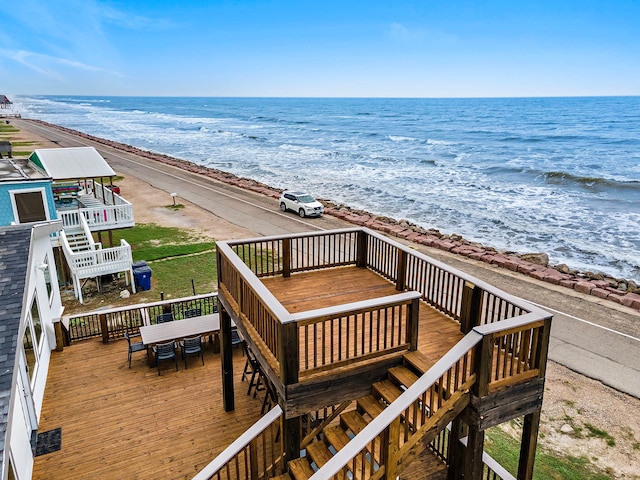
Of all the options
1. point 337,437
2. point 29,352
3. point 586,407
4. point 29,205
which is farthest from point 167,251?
point 586,407

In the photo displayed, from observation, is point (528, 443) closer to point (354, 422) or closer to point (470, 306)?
point (470, 306)

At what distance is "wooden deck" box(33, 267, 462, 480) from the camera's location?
7336 millimetres

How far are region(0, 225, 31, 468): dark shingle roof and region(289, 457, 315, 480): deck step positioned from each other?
10.7 feet

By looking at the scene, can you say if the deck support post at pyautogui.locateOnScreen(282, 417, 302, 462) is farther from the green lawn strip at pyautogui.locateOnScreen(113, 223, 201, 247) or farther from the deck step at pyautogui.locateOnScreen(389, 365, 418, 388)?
the green lawn strip at pyautogui.locateOnScreen(113, 223, 201, 247)

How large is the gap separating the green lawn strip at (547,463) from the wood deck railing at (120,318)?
708cm

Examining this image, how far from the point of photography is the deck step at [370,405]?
579 cm

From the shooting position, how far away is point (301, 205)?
29172mm

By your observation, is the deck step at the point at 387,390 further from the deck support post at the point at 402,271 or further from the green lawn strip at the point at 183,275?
the green lawn strip at the point at 183,275

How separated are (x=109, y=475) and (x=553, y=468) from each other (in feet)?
25.0

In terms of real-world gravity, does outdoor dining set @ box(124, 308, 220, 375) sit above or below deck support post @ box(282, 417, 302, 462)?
below

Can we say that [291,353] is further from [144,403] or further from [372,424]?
[144,403]

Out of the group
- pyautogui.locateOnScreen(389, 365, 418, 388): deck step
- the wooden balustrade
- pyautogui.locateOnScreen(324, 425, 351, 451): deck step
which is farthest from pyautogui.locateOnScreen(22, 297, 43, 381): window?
pyautogui.locateOnScreen(389, 365, 418, 388): deck step

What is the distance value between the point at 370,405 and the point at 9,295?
5.30m

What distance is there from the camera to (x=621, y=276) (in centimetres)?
2155
